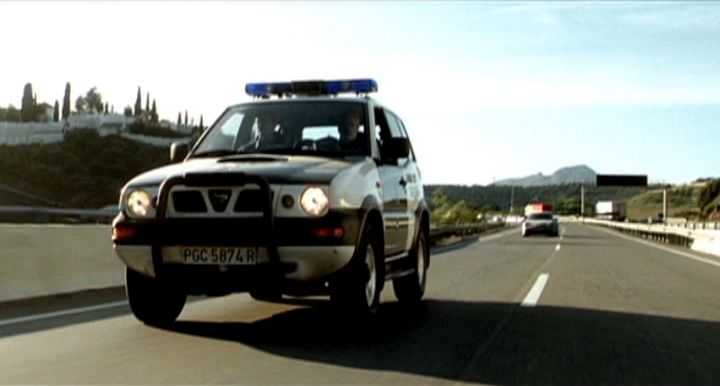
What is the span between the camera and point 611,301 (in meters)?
13.0

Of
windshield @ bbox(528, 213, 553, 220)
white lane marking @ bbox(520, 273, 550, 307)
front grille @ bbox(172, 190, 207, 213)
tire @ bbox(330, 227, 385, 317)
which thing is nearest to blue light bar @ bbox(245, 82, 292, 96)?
tire @ bbox(330, 227, 385, 317)

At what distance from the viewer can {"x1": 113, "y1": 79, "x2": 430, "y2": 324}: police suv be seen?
817 centimetres

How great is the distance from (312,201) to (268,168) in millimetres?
455

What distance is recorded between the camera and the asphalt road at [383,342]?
6.80 m

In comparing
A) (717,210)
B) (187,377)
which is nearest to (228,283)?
(187,377)

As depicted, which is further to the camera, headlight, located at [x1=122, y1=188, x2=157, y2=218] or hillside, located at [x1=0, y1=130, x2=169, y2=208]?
hillside, located at [x1=0, y1=130, x2=169, y2=208]

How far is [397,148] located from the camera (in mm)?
10195

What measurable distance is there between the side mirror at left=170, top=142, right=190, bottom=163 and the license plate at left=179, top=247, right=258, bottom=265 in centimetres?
164

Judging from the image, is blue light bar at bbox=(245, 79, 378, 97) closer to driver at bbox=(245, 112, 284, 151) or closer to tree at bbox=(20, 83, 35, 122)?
driver at bbox=(245, 112, 284, 151)

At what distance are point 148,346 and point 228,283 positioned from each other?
769mm

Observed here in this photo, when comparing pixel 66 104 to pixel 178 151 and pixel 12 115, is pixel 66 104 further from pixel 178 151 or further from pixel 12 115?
pixel 178 151

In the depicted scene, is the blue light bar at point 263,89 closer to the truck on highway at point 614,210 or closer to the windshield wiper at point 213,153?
the windshield wiper at point 213,153

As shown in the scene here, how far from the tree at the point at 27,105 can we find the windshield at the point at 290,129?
182081 mm

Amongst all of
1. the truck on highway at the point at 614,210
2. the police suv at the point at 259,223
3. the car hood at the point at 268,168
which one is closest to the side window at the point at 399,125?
the police suv at the point at 259,223
